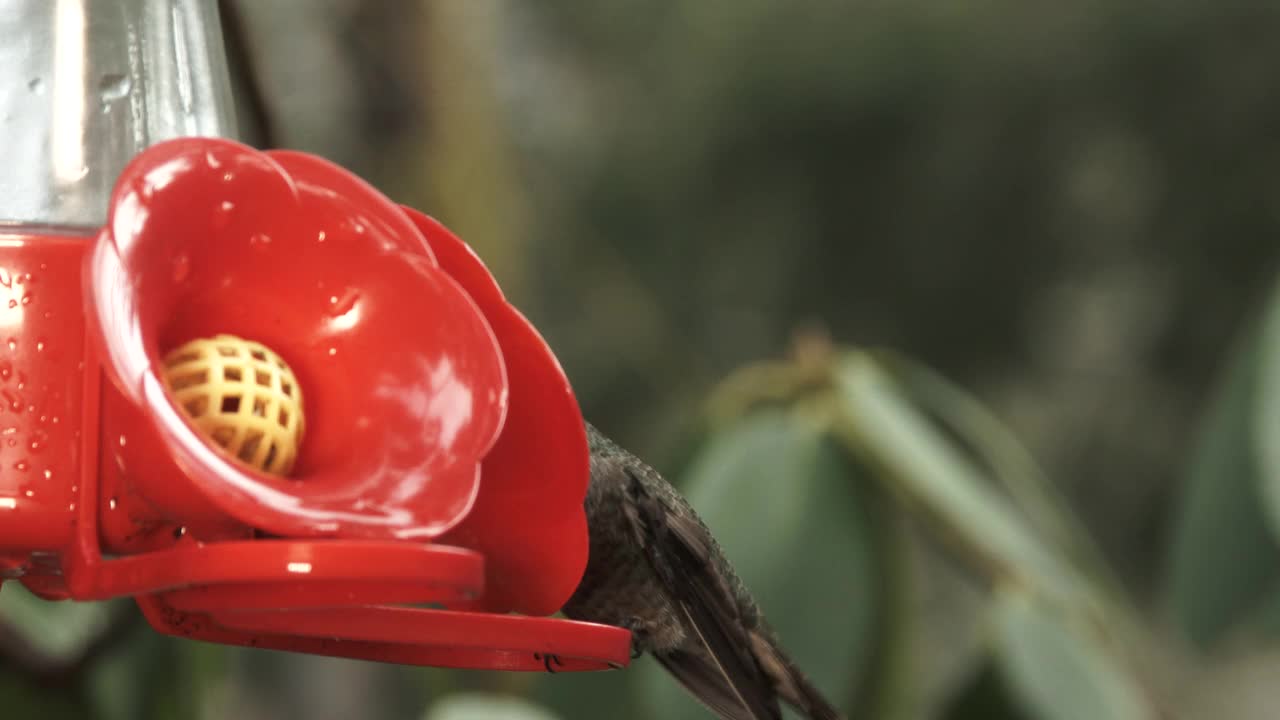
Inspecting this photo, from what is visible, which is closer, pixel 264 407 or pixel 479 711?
pixel 264 407

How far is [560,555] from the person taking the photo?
1490 millimetres

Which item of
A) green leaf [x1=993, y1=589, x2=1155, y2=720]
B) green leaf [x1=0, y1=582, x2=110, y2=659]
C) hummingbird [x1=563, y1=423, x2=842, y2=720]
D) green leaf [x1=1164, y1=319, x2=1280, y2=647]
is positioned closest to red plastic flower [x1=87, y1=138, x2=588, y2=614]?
hummingbird [x1=563, y1=423, x2=842, y2=720]

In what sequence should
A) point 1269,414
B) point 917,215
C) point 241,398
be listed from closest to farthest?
1. point 241,398
2. point 1269,414
3. point 917,215

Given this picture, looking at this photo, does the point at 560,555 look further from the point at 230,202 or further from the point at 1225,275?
the point at 1225,275

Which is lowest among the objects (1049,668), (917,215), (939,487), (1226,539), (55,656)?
(55,656)

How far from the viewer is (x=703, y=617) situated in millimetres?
2104

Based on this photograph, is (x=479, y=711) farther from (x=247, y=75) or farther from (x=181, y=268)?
(x=181, y=268)

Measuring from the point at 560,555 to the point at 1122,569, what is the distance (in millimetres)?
7425

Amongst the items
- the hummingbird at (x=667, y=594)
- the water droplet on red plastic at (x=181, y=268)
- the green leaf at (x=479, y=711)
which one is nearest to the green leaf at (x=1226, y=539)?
the green leaf at (x=479, y=711)

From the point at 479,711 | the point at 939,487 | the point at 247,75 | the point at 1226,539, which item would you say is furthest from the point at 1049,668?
the point at 247,75

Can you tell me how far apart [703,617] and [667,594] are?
56 millimetres

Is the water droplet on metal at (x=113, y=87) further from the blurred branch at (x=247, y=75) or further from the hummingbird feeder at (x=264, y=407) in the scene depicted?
the blurred branch at (x=247, y=75)

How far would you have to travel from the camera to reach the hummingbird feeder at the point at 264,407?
1.15m

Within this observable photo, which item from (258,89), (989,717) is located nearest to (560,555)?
(258,89)
